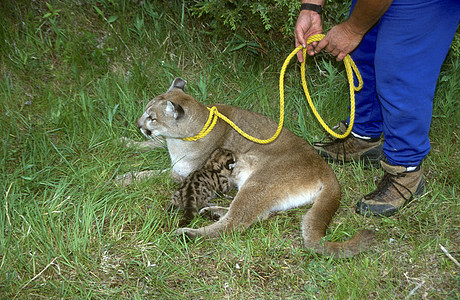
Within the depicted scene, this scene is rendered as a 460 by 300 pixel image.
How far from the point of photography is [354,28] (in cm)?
395

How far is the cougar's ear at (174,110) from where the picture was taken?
4629 mm

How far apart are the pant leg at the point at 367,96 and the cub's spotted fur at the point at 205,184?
1.54 meters

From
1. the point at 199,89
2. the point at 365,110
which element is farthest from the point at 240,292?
the point at 199,89

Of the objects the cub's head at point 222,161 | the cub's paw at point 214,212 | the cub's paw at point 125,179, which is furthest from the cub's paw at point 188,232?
the cub's paw at point 125,179

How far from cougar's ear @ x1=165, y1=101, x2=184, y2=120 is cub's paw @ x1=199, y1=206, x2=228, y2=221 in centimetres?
99

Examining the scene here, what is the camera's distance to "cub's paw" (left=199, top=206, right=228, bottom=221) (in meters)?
4.50

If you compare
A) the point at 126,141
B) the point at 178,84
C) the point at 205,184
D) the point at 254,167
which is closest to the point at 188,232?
the point at 205,184

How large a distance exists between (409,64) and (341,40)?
2.04ft

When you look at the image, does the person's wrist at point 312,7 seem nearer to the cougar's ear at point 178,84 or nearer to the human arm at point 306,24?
the human arm at point 306,24

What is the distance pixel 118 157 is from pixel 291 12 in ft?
8.36

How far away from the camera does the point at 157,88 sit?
5.87 meters

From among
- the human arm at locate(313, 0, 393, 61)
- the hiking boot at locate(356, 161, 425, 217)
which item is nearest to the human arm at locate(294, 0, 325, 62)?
the human arm at locate(313, 0, 393, 61)

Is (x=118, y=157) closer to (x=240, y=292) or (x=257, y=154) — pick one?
(x=257, y=154)

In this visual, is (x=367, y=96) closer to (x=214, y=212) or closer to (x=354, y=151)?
(x=354, y=151)
